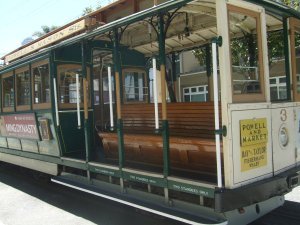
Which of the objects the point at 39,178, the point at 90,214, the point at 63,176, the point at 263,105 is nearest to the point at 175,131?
the point at 263,105

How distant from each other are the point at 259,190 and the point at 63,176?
395cm

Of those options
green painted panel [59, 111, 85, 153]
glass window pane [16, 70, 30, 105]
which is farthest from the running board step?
glass window pane [16, 70, 30, 105]

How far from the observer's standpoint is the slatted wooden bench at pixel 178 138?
5.00 m

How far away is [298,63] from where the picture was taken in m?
5.77

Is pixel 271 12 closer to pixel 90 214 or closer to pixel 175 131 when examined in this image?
pixel 175 131

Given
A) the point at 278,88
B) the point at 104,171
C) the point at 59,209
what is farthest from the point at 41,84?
the point at 278,88

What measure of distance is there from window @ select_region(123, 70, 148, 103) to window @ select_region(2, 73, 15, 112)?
261 cm

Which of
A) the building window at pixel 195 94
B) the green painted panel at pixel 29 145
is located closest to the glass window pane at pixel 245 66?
the green painted panel at pixel 29 145

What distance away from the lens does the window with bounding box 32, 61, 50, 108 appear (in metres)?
7.16

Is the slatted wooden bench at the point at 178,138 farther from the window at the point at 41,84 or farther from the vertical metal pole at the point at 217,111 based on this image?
the window at the point at 41,84

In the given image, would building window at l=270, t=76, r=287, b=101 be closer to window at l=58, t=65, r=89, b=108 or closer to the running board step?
the running board step

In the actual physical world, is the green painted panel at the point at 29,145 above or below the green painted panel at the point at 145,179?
above

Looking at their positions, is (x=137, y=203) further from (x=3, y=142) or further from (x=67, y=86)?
(x=3, y=142)

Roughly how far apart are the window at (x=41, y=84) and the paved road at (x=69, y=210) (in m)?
1.78
